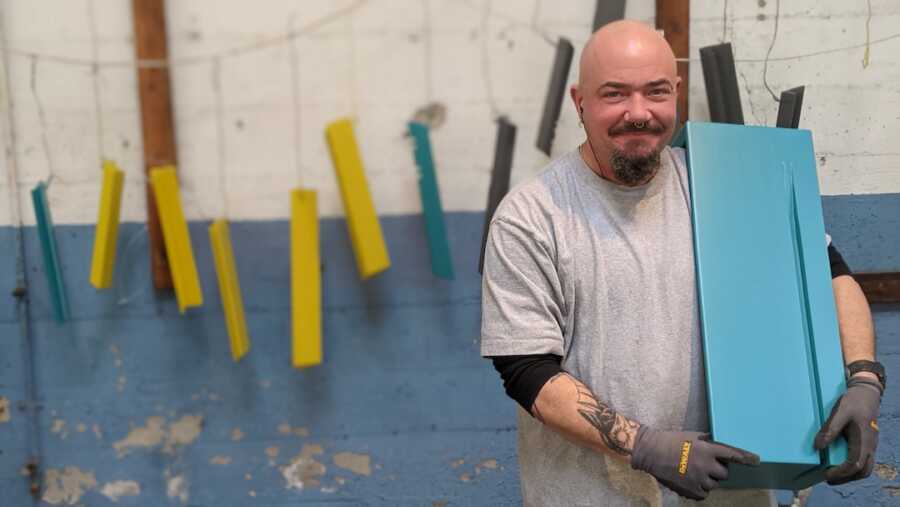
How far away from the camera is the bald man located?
1207 millimetres

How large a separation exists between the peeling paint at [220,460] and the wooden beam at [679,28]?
1.39 meters

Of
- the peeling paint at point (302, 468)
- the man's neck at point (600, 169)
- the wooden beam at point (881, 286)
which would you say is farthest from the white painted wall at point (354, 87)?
the man's neck at point (600, 169)

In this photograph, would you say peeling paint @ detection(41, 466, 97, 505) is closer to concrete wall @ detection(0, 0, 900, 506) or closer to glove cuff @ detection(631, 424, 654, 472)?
concrete wall @ detection(0, 0, 900, 506)

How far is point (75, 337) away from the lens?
224 centimetres

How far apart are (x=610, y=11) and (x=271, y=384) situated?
124 centimetres

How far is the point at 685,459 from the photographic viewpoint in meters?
1.13

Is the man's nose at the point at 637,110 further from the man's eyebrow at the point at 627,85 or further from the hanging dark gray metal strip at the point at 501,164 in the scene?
the hanging dark gray metal strip at the point at 501,164

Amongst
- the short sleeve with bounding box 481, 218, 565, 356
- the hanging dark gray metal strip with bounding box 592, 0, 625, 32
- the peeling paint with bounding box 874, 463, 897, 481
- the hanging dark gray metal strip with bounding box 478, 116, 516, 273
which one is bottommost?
the peeling paint with bounding box 874, 463, 897, 481

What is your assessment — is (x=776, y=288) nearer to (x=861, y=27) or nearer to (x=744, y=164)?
(x=744, y=164)

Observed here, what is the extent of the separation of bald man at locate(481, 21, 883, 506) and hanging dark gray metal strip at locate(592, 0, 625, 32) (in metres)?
0.88

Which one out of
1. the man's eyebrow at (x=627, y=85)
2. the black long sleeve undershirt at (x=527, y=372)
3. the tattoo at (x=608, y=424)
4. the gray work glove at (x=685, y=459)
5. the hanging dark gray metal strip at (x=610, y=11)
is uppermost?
the hanging dark gray metal strip at (x=610, y=11)

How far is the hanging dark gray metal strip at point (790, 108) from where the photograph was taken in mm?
1918

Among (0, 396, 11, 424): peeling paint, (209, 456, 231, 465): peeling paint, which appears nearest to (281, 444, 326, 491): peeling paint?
(209, 456, 231, 465): peeling paint

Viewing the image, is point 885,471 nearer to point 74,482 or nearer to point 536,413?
point 536,413
